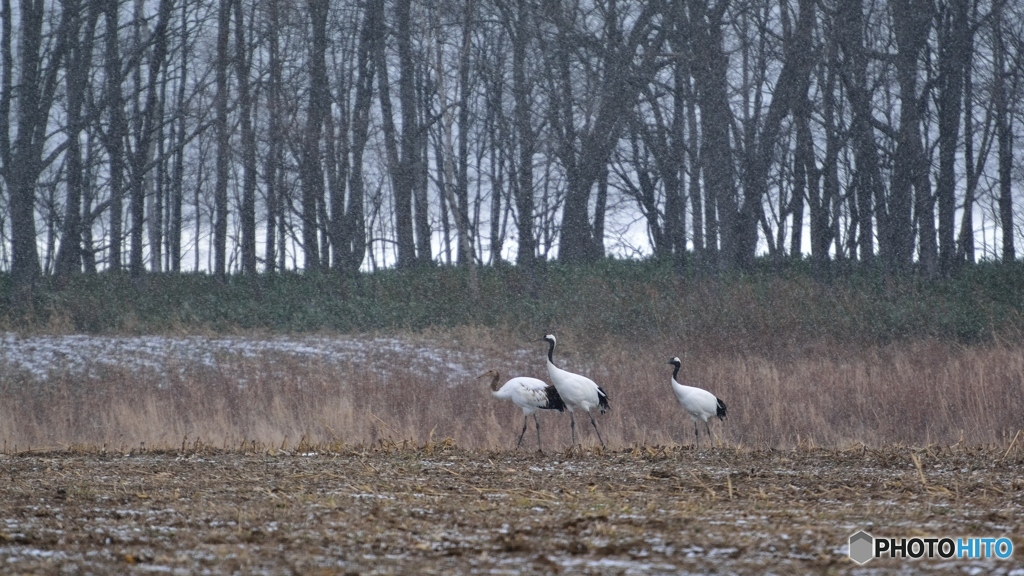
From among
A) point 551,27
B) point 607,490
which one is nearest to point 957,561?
point 607,490

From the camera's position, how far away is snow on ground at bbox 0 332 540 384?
20266mm

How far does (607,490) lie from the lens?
685 centimetres

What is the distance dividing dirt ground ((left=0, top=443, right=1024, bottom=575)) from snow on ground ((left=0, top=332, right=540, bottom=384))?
1101cm

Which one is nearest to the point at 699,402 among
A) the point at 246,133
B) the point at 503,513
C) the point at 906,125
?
the point at 503,513

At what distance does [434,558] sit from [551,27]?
87.8 feet

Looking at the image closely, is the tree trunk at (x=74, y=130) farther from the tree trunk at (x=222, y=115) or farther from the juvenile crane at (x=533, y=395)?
the juvenile crane at (x=533, y=395)

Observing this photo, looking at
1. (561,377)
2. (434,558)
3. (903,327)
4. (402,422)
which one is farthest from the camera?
(903,327)

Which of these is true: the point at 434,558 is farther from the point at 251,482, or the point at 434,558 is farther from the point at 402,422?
the point at 402,422

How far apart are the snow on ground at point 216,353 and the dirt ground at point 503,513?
36.1 feet

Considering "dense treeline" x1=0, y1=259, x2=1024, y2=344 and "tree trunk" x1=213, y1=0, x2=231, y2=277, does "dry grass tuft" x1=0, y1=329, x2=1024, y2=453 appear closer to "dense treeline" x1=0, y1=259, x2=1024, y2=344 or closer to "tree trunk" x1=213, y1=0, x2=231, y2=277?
"dense treeline" x1=0, y1=259, x2=1024, y2=344

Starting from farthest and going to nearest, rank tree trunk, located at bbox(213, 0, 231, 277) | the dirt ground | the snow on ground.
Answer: tree trunk, located at bbox(213, 0, 231, 277) < the snow on ground < the dirt ground

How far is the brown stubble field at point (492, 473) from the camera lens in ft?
14.8

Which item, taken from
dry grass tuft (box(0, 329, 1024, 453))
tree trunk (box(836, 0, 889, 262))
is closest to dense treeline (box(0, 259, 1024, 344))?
tree trunk (box(836, 0, 889, 262))

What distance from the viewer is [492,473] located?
319 inches
